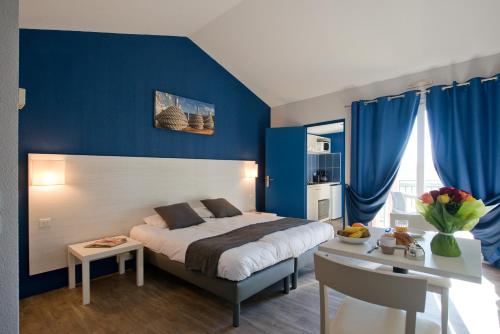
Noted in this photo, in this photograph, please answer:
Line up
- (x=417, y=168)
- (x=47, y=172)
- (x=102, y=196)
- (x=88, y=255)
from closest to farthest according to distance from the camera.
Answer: (x=88, y=255) < (x=47, y=172) < (x=102, y=196) < (x=417, y=168)

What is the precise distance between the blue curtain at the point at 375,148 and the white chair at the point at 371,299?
292 centimetres

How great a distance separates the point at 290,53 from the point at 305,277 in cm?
316

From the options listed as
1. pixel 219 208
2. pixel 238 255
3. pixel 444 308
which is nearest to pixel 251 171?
pixel 219 208

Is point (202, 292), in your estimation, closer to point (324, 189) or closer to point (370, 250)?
point (370, 250)

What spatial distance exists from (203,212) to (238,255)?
172 centimetres

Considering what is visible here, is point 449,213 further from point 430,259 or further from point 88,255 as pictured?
point 88,255

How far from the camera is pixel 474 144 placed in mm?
3158

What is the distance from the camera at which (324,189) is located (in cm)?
593

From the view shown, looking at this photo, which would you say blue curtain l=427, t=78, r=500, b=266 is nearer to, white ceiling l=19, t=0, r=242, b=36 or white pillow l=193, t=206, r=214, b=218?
white ceiling l=19, t=0, r=242, b=36

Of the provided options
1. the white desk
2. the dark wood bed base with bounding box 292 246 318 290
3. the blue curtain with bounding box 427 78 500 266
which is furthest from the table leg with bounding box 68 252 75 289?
the blue curtain with bounding box 427 78 500 266

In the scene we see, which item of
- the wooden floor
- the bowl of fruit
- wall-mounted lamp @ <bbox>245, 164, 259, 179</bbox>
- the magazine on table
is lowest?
the wooden floor

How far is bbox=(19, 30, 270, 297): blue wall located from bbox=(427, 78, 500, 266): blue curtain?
3.26 meters

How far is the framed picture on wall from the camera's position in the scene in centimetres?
367

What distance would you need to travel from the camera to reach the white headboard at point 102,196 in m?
2.66
